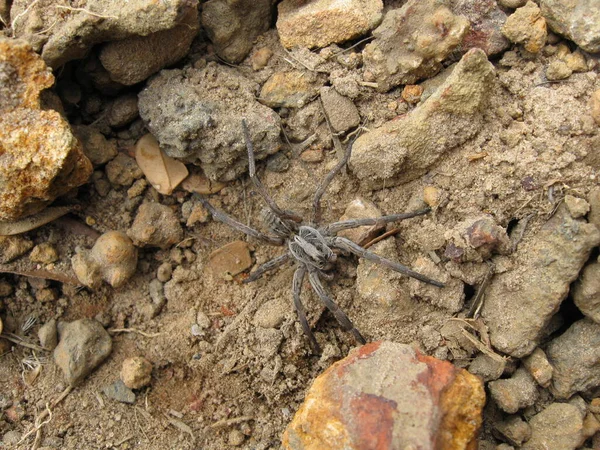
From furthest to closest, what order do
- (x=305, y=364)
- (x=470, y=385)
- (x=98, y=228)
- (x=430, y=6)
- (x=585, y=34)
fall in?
1. (x=98, y=228)
2. (x=305, y=364)
3. (x=430, y=6)
4. (x=585, y=34)
5. (x=470, y=385)

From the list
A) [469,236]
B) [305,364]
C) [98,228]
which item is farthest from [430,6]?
[98,228]

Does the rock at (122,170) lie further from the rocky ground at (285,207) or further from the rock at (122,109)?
the rock at (122,109)

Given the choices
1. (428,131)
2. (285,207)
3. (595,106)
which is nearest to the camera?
(595,106)

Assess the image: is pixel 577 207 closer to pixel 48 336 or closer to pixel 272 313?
pixel 272 313

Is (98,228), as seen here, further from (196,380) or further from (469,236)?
(469,236)

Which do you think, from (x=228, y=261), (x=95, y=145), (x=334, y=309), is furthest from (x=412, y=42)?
(x=95, y=145)

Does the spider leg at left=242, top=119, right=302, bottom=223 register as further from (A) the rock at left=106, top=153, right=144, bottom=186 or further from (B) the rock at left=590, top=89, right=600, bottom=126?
(B) the rock at left=590, top=89, right=600, bottom=126
